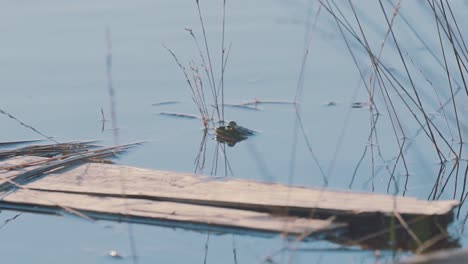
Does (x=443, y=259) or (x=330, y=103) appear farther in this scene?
(x=330, y=103)

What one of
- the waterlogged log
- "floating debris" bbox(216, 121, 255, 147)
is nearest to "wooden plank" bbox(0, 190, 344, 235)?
the waterlogged log

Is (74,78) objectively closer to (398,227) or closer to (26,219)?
(26,219)

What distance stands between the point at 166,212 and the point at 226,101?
1884mm

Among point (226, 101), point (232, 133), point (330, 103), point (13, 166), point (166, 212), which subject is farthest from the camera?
point (226, 101)

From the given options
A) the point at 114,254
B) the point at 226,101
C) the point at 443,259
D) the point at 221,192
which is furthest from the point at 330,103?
the point at 443,259

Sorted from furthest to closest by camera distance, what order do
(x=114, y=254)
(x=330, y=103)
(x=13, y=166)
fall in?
(x=330, y=103), (x=13, y=166), (x=114, y=254)

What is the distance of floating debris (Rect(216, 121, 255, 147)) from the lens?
18.5ft

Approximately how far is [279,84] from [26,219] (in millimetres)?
2163

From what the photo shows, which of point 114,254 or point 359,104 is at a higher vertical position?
point 359,104

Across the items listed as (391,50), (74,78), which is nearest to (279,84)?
(391,50)

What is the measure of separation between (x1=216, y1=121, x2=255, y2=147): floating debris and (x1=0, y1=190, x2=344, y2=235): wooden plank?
120cm

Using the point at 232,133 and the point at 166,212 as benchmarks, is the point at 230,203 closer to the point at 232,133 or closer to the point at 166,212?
the point at 166,212

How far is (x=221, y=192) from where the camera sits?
447 centimetres

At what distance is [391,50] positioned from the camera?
6656 millimetres
